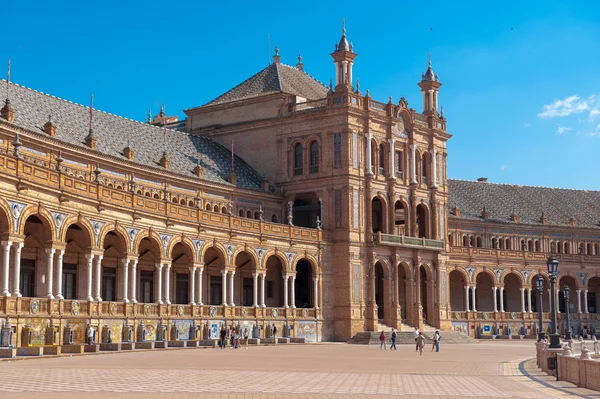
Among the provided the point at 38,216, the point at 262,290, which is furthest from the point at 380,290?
the point at 38,216

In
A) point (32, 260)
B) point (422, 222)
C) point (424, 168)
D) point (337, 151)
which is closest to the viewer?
point (32, 260)

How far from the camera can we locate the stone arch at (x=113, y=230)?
47312mm

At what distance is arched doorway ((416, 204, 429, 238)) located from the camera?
262 feet

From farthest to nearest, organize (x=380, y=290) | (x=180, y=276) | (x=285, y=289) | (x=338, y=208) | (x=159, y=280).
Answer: (x=380, y=290), (x=338, y=208), (x=285, y=289), (x=180, y=276), (x=159, y=280)

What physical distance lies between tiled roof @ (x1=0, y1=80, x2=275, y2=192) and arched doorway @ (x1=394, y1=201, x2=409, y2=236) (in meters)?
12.2

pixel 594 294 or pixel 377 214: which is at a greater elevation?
pixel 377 214

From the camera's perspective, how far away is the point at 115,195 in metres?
48.9

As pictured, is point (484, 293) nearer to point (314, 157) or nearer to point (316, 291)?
point (314, 157)

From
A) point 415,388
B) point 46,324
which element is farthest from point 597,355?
point 46,324

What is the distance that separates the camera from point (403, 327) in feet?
244

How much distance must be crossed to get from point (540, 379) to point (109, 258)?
30.5 metres

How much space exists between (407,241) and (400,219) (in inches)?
233

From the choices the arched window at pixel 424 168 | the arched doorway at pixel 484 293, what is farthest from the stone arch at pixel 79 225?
the arched doorway at pixel 484 293

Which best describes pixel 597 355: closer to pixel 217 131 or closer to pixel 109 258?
pixel 109 258
